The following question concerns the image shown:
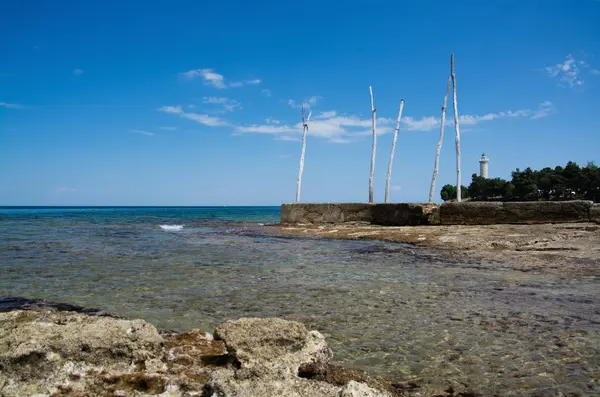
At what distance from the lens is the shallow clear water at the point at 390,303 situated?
3.08m

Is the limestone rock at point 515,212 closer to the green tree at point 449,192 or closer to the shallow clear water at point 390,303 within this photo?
the shallow clear water at point 390,303

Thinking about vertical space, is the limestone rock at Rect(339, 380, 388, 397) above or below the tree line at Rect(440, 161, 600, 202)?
below

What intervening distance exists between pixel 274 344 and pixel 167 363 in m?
0.68

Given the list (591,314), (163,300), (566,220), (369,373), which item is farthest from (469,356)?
(566,220)

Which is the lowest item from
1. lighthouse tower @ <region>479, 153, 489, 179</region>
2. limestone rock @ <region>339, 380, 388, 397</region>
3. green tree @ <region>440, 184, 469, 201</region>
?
limestone rock @ <region>339, 380, 388, 397</region>

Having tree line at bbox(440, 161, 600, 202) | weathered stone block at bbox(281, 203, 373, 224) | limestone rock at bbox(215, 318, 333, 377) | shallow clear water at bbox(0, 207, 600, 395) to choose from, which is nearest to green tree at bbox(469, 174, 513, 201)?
tree line at bbox(440, 161, 600, 202)

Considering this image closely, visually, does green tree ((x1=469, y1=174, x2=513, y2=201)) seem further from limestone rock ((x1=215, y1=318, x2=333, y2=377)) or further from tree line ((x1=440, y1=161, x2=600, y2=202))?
limestone rock ((x1=215, y1=318, x2=333, y2=377))

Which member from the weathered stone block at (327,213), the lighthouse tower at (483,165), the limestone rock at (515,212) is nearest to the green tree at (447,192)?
the lighthouse tower at (483,165)

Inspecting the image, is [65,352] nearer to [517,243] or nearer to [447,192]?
[517,243]

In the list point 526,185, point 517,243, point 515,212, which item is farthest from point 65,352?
point 526,185

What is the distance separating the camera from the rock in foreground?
2.33m

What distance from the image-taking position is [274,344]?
9.50 ft

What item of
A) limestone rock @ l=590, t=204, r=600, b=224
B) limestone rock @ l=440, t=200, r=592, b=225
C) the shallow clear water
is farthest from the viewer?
limestone rock @ l=440, t=200, r=592, b=225

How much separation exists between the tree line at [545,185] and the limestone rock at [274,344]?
4621 cm
